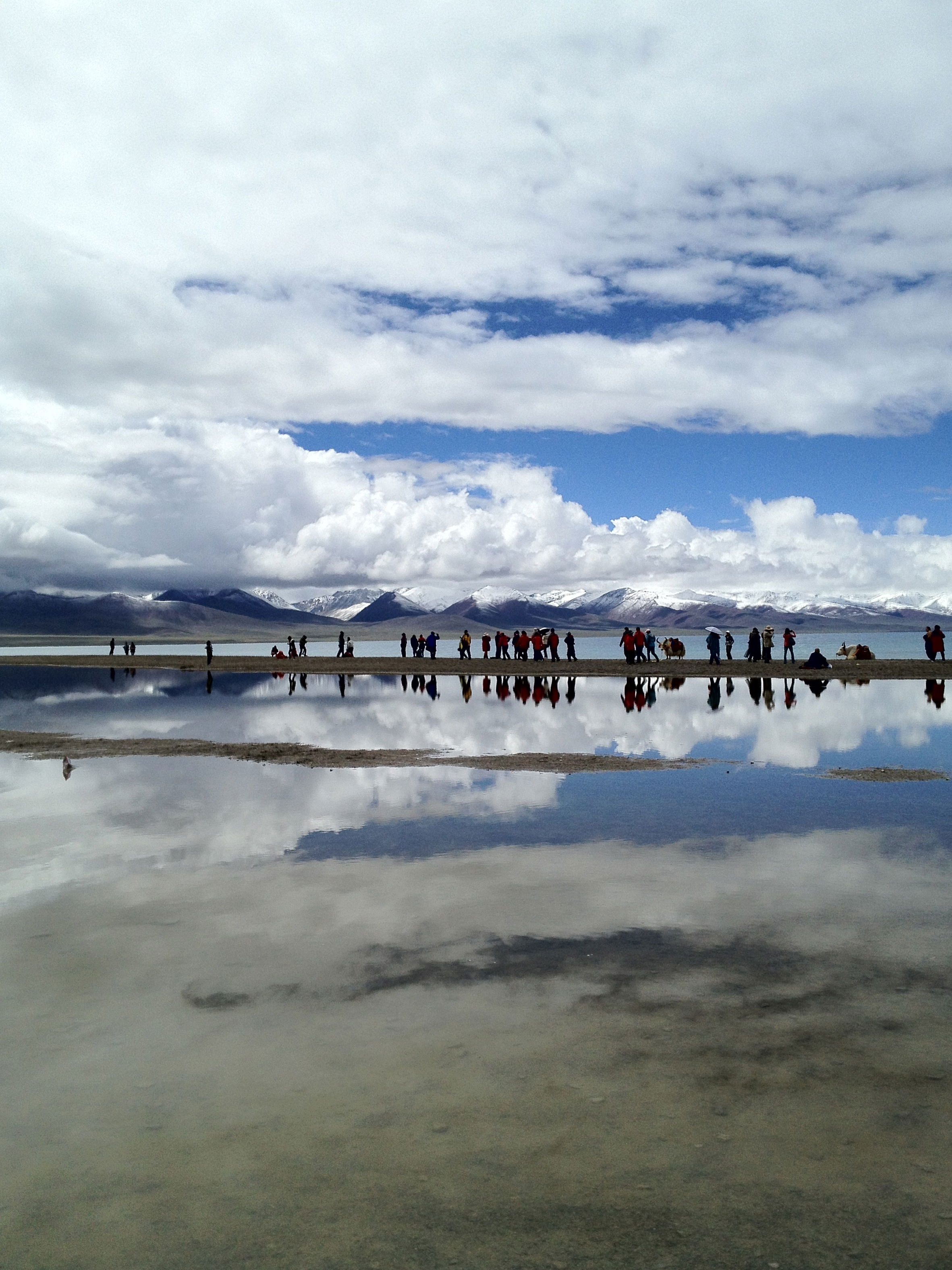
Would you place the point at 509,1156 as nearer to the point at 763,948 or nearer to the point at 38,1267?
the point at 38,1267

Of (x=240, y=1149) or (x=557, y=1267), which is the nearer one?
(x=557, y=1267)

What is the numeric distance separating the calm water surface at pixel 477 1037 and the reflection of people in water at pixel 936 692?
23937mm

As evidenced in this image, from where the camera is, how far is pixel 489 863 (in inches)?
463

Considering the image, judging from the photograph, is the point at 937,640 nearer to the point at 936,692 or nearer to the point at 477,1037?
the point at 936,692

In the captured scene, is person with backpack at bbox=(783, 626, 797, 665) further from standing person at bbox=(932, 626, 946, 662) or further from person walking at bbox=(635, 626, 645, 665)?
person walking at bbox=(635, 626, 645, 665)

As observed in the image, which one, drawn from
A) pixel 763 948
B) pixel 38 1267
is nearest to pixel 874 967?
A: pixel 763 948

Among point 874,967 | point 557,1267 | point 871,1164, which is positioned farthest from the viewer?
point 874,967

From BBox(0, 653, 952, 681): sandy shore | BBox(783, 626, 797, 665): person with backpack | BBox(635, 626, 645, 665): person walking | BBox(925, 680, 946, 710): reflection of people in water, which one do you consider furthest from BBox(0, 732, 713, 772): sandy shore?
BBox(635, 626, 645, 665): person walking

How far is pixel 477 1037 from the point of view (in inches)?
268

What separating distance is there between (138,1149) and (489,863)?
6.73 m

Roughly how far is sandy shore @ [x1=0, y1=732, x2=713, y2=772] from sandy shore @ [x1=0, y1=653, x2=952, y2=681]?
107 ft

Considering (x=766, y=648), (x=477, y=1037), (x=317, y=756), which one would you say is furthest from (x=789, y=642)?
(x=477, y=1037)

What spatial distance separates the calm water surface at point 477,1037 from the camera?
4.75 metres

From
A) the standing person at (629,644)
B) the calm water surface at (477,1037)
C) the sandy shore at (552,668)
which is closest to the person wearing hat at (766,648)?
the sandy shore at (552,668)
